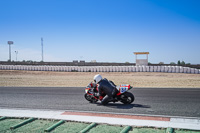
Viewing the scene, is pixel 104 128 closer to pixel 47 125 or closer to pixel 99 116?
pixel 99 116

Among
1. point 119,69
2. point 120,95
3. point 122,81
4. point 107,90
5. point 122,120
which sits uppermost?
point 119,69

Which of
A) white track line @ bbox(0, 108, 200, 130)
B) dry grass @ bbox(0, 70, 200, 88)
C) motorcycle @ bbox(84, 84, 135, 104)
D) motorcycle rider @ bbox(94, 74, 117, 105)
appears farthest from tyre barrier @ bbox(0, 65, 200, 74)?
white track line @ bbox(0, 108, 200, 130)

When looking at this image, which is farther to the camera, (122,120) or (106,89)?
(106,89)

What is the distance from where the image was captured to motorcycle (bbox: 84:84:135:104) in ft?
27.4

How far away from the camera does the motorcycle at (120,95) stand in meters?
8.34

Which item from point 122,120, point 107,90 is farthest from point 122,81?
point 122,120

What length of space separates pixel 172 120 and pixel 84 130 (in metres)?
2.82

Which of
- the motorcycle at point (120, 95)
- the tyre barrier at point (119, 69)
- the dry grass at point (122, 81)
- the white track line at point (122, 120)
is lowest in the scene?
the dry grass at point (122, 81)

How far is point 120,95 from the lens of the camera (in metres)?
8.56

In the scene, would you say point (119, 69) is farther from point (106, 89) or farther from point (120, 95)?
point (106, 89)

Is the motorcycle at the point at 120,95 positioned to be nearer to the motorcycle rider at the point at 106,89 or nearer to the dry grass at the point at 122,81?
the motorcycle rider at the point at 106,89

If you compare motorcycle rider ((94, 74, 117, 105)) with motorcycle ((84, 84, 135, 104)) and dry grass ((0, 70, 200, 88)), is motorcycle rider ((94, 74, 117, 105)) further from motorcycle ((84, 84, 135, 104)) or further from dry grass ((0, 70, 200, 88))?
dry grass ((0, 70, 200, 88))

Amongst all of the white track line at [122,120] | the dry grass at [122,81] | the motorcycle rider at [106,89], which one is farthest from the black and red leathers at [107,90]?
the dry grass at [122,81]

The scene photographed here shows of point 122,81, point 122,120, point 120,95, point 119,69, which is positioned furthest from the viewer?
point 119,69
